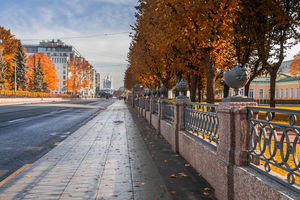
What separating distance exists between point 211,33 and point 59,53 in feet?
427

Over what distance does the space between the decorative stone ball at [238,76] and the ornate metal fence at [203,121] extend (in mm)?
593

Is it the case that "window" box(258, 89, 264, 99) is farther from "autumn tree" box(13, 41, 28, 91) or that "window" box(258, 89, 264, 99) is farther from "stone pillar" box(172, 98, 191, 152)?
"stone pillar" box(172, 98, 191, 152)

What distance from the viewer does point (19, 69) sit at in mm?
57812

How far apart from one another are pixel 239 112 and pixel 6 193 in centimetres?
412

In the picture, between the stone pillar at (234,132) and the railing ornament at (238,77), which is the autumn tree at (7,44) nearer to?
the railing ornament at (238,77)

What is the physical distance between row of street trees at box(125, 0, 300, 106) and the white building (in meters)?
111

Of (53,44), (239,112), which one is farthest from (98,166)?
(53,44)

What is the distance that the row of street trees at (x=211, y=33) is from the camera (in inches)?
405

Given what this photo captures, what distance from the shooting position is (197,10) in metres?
9.84

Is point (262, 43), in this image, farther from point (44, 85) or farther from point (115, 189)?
point (44, 85)

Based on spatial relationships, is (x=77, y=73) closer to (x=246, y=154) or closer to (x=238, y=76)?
(x=238, y=76)

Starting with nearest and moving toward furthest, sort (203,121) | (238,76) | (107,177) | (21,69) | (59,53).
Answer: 1. (238,76)
2. (107,177)
3. (203,121)
4. (21,69)
5. (59,53)

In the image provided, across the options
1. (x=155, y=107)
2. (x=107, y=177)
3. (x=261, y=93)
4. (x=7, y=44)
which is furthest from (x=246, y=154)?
(x=261, y=93)

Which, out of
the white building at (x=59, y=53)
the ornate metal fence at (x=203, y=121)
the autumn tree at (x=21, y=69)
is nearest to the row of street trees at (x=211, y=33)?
the ornate metal fence at (x=203, y=121)
